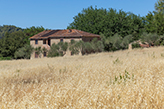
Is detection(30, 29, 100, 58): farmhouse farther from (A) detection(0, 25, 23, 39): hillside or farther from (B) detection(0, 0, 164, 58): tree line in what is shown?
(A) detection(0, 25, 23, 39): hillside

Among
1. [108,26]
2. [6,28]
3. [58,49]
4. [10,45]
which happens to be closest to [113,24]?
[108,26]

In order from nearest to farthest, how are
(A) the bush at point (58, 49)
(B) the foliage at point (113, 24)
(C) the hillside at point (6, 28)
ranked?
(A) the bush at point (58, 49) < (B) the foliage at point (113, 24) < (C) the hillside at point (6, 28)

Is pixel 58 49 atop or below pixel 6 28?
below

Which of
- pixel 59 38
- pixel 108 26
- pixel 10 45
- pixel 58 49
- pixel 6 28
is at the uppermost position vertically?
pixel 6 28

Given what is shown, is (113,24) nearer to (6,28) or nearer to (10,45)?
(10,45)

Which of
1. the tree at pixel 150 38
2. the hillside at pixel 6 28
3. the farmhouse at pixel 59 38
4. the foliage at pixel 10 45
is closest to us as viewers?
the tree at pixel 150 38

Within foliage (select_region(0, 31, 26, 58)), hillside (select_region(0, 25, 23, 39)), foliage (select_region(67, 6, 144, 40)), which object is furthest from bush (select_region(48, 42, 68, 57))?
hillside (select_region(0, 25, 23, 39))

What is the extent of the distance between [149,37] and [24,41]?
45.9 meters

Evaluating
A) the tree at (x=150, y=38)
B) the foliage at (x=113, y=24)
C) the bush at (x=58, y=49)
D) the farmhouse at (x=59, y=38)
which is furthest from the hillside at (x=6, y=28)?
the tree at (x=150, y=38)

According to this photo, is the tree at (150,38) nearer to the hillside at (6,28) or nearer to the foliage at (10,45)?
the foliage at (10,45)

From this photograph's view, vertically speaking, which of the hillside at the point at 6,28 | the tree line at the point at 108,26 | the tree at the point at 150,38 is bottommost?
the tree at the point at 150,38

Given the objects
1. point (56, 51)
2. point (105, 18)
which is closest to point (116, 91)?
point (56, 51)

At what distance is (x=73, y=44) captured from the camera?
44125mm

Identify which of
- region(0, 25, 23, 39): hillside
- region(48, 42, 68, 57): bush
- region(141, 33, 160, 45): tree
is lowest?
region(48, 42, 68, 57): bush
